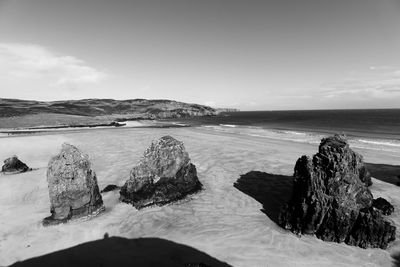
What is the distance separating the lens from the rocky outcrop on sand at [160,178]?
1379cm

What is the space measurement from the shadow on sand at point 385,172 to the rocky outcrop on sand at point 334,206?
7760 millimetres

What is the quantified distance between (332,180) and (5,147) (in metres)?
34.2

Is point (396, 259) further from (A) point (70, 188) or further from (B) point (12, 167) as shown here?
(B) point (12, 167)

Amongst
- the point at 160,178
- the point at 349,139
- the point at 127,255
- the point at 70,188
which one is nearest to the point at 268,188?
the point at 160,178

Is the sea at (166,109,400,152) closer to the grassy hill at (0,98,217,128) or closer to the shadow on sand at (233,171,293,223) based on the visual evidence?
the shadow on sand at (233,171,293,223)

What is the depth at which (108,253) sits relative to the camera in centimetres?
946

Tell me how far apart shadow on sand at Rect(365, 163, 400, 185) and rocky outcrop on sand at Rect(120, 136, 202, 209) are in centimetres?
1295

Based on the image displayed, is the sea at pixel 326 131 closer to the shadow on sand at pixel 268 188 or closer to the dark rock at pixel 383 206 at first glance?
the shadow on sand at pixel 268 188

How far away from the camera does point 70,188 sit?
12.1m

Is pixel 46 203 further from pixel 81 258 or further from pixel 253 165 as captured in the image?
pixel 253 165

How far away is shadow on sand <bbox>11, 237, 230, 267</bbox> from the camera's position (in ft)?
29.0

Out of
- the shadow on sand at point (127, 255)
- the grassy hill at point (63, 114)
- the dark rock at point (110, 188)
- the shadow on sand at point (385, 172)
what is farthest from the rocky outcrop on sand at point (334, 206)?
the grassy hill at point (63, 114)

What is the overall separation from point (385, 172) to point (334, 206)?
12.7 m

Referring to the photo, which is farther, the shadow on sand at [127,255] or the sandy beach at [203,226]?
the sandy beach at [203,226]
